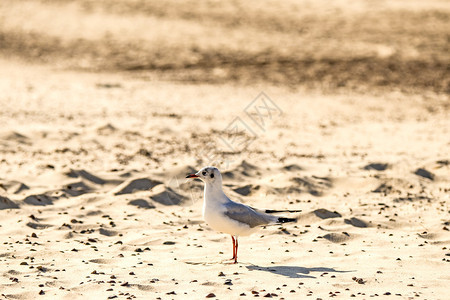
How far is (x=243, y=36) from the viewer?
22.5 meters

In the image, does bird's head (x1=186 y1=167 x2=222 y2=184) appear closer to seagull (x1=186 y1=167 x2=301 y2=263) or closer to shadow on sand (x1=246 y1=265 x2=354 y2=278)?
seagull (x1=186 y1=167 x2=301 y2=263)

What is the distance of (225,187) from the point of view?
9.26m

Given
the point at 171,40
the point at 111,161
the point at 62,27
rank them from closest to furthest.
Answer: the point at 111,161
the point at 171,40
the point at 62,27

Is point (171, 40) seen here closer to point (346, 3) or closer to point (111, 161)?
point (346, 3)

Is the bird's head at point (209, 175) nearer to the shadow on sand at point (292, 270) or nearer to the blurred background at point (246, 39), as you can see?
the shadow on sand at point (292, 270)

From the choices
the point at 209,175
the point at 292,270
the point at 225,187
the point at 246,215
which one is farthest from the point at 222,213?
the point at 225,187

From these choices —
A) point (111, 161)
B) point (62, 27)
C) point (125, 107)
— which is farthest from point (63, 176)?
point (62, 27)

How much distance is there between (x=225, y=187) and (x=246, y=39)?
44.4 ft

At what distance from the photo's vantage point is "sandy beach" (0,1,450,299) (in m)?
6.06

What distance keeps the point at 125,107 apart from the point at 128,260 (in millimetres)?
8785

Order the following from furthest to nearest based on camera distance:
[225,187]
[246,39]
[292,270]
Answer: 1. [246,39]
2. [225,187]
3. [292,270]

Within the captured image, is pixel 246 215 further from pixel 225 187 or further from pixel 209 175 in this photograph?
pixel 225 187

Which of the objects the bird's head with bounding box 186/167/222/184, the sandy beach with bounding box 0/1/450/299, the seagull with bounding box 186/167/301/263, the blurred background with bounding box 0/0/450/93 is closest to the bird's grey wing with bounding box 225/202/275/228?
the seagull with bounding box 186/167/301/263

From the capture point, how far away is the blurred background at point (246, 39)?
63.2 feet
